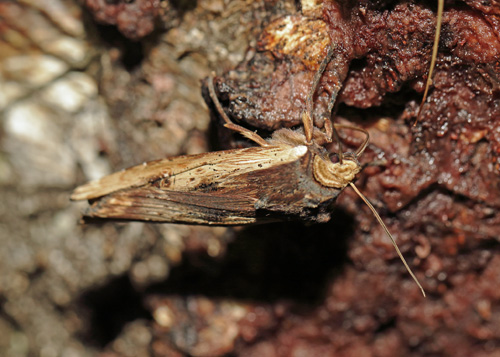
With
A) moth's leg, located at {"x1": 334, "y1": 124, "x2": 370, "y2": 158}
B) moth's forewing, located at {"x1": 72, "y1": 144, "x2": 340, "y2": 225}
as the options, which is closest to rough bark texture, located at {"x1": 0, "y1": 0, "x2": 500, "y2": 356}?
moth's leg, located at {"x1": 334, "y1": 124, "x2": 370, "y2": 158}

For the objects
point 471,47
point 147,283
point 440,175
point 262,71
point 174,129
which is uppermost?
point 471,47

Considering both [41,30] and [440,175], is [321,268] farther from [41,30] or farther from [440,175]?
[41,30]

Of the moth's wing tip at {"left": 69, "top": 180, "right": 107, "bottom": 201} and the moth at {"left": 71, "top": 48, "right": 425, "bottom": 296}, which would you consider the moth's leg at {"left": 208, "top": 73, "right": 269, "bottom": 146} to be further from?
the moth's wing tip at {"left": 69, "top": 180, "right": 107, "bottom": 201}

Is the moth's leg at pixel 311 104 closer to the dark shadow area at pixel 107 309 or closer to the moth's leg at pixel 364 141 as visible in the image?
the moth's leg at pixel 364 141

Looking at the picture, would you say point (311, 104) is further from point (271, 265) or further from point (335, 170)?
point (271, 265)

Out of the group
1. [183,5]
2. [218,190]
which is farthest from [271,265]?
[183,5]

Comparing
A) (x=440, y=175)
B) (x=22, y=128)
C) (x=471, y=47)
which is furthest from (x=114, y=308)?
(x=471, y=47)
